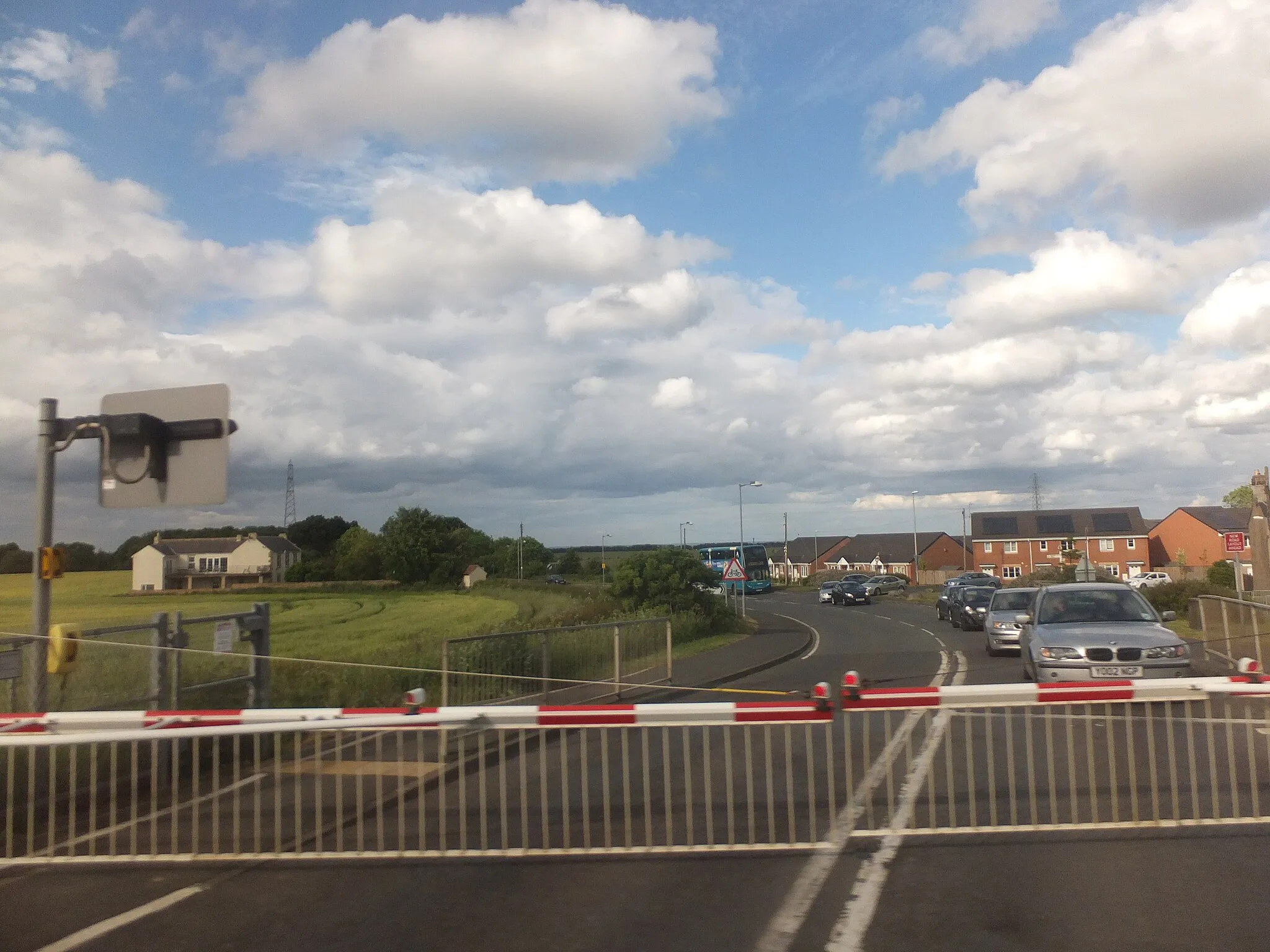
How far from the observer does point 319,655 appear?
20969 millimetres

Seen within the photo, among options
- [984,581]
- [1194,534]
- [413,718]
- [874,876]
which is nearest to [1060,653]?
[874,876]

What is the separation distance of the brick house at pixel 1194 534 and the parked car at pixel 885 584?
29391 mm

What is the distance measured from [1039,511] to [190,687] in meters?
117

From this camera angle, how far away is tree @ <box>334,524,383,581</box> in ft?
96.8

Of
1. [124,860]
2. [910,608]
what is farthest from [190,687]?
[910,608]

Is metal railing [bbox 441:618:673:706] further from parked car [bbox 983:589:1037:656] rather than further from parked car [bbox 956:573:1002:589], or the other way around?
parked car [bbox 956:573:1002:589]

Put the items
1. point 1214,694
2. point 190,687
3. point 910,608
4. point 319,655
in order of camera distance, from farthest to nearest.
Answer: point 910,608 < point 319,655 < point 190,687 < point 1214,694

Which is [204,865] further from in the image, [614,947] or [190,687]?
[190,687]

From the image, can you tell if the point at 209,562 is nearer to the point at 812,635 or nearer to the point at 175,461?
the point at 175,461

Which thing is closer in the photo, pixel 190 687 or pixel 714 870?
pixel 714 870

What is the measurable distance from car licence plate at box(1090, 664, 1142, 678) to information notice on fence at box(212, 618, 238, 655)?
32.1 feet

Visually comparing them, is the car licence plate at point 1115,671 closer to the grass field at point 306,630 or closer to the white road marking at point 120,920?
the grass field at point 306,630

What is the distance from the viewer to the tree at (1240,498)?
11431 cm

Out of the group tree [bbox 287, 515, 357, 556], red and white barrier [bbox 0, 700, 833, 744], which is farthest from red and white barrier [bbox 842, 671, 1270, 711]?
tree [bbox 287, 515, 357, 556]
